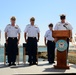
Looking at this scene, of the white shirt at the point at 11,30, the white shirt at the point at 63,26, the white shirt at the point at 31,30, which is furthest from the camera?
the white shirt at the point at 31,30

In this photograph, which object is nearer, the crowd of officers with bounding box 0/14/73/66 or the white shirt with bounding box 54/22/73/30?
the white shirt with bounding box 54/22/73/30

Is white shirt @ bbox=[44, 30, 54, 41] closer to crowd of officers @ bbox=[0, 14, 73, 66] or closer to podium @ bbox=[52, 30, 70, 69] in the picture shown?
crowd of officers @ bbox=[0, 14, 73, 66]

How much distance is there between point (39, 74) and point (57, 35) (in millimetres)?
2127

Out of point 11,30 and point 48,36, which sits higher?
point 11,30

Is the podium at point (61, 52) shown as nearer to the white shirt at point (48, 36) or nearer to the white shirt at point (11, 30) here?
the white shirt at point (11, 30)

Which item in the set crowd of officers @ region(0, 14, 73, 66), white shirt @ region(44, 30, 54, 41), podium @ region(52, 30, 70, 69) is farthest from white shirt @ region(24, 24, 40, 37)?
podium @ region(52, 30, 70, 69)

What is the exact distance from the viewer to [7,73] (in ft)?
26.7

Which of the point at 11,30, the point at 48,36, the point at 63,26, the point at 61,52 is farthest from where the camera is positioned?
the point at 48,36

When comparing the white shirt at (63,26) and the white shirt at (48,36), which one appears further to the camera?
the white shirt at (48,36)

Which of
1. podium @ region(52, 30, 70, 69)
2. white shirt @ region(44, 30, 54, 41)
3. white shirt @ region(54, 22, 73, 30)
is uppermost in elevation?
white shirt @ region(54, 22, 73, 30)

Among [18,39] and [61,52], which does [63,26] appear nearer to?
[61,52]

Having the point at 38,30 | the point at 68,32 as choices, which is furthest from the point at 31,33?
the point at 68,32

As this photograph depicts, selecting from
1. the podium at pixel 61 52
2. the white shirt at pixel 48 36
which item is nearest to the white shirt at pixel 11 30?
the white shirt at pixel 48 36

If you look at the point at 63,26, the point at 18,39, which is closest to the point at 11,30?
the point at 18,39
